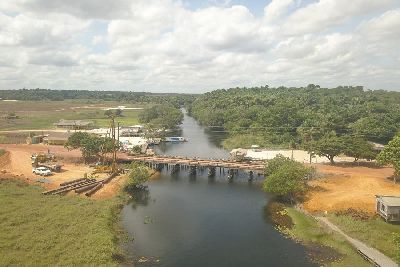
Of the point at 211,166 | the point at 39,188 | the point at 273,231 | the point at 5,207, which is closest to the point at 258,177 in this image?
the point at 211,166

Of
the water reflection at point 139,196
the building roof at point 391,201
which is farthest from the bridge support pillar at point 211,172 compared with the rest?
the building roof at point 391,201

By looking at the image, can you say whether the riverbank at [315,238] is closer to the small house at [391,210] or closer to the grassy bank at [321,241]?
the grassy bank at [321,241]

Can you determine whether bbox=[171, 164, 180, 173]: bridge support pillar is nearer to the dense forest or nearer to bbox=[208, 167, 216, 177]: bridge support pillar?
bbox=[208, 167, 216, 177]: bridge support pillar

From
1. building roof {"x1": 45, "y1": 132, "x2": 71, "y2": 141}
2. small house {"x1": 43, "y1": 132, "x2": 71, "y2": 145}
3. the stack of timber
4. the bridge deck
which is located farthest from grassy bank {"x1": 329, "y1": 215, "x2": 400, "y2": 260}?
building roof {"x1": 45, "y1": 132, "x2": 71, "y2": 141}

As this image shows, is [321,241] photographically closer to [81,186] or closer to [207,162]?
[207,162]

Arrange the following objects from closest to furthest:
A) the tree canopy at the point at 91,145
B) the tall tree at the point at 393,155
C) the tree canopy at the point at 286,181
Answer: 1. the tree canopy at the point at 286,181
2. the tall tree at the point at 393,155
3. the tree canopy at the point at 91,145

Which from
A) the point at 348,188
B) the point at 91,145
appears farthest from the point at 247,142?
the point at 348,188

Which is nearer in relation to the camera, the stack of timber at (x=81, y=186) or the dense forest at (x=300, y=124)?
the stack of timber at (x=81, y=186)
